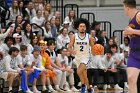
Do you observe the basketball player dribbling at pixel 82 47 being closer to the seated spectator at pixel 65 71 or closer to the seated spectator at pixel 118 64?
the seated spectator at pixel 65 71

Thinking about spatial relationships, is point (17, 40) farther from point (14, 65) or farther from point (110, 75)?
point (110, 75)

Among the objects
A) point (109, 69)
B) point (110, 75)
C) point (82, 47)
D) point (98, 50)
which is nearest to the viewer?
point (82, 47)

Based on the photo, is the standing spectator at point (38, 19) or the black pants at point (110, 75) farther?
the standing spectator at point (38, 19)

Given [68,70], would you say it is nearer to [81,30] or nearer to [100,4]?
[81,30]

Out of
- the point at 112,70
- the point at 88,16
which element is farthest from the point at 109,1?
the point at 112,70

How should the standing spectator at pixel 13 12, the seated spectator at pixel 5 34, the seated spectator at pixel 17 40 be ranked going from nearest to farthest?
the seated spectator at pixel 5 34 < the seated spectator at pixel 17 40 < the standing spectator at pixel 13 12

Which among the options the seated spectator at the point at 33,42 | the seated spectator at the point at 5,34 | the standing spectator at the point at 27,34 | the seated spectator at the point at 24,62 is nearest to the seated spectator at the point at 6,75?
the seated spectator at the point at 24,62

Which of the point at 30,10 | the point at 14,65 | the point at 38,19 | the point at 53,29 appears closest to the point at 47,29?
the point at 53,29

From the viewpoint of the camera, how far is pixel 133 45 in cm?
809

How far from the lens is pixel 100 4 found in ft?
73.6

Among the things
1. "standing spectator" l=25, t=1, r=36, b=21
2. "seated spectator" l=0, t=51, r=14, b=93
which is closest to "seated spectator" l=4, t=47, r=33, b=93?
"seated spectator" l=0, t=51, r=14, b=93

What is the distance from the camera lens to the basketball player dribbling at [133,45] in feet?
25.7

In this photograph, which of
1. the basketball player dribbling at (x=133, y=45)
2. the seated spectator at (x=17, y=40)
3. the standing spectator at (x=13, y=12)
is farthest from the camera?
the standing spectator at (x=13, y=12)

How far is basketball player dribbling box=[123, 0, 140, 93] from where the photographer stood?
7.84 meters
